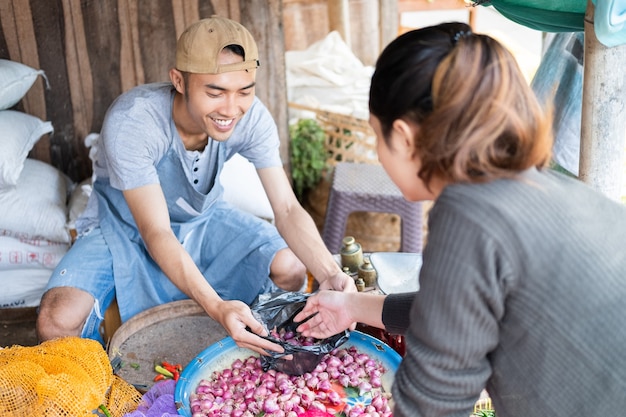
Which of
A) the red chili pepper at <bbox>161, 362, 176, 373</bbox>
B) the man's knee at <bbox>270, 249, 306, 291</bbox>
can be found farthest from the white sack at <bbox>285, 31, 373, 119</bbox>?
the red chili pepper at <bbox>161, 362, 176, 373</bbox>

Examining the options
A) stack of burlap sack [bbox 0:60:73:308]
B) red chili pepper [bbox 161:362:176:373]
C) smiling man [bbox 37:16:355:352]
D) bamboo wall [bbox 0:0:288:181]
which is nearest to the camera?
red chili pepper [bbox 161:362:176:373]

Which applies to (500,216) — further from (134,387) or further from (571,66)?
(571,66)

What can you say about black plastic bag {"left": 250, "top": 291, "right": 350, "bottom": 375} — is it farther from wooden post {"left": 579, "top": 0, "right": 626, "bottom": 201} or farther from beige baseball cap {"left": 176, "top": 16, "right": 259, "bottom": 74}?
wooden post {"left": 579, "top": 0, "right": 626, "bottom": 201}

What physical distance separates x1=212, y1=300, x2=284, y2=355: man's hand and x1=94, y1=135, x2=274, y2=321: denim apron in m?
0.66

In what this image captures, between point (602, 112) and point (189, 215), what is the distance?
5.15 ft

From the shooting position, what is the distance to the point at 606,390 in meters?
1.21

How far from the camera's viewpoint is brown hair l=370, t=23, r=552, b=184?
1118mm

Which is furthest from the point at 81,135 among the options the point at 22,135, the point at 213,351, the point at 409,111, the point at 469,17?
the point at 469,17

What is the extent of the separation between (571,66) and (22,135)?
239cm

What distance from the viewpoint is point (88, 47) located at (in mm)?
3266

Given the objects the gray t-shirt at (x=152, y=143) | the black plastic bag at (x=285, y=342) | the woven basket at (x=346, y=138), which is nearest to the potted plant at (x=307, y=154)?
the woven basket at (x=346, y=138)

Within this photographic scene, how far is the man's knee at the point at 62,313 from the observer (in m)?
2.32

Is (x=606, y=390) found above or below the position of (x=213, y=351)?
above

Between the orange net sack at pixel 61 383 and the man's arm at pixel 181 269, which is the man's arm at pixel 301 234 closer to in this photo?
the man's arm at pixel 181 269
